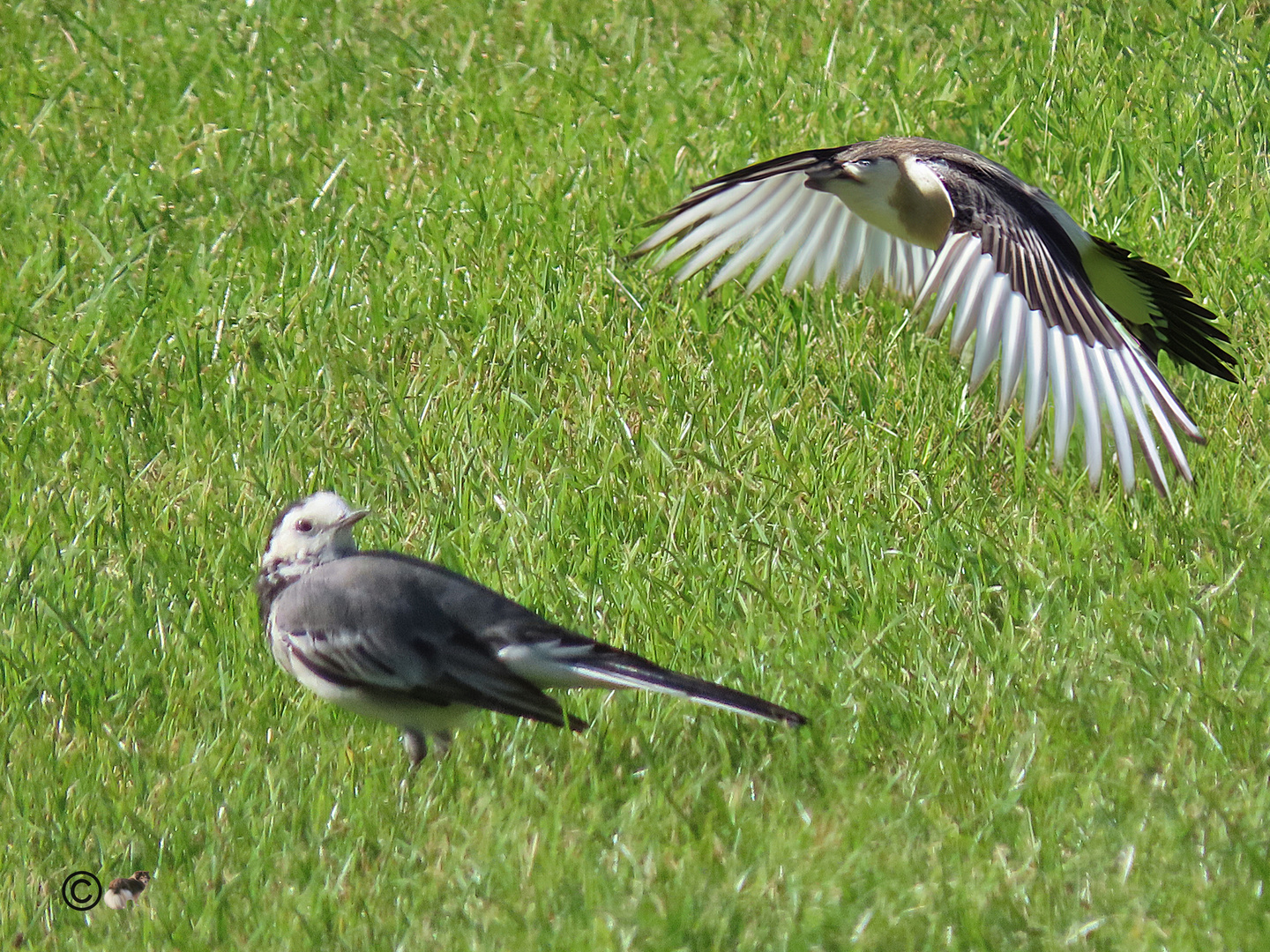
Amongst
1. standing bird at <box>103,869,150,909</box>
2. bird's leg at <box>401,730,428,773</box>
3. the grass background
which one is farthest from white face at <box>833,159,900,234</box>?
standing bird at <box>103,869,150,909</box>

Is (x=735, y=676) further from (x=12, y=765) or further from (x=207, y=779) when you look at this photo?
(x=12, y=765)

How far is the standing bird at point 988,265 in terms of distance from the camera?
4.20 m

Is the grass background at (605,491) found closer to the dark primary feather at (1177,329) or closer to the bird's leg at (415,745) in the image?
the bird's leg at (415,745)

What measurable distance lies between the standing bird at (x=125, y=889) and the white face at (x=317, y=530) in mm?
1036

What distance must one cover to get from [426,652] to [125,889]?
933 mm

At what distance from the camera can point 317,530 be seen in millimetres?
4641

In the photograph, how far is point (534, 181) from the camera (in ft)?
24.4

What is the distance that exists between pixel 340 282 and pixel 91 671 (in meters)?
2.54

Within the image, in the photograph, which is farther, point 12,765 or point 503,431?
point 503,431

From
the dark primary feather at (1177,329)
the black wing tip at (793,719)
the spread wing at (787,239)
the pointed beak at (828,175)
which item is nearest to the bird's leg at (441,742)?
the black wing tip at (793,719)

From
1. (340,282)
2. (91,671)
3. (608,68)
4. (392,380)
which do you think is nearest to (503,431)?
(392,380)

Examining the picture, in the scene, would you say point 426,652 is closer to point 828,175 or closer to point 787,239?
point 828,175

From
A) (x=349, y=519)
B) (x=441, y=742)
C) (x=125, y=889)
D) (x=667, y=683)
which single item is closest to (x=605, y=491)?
(x=349, y=519)

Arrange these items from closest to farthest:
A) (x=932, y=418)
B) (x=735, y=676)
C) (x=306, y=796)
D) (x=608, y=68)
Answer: (x=306, y=796)
(x=735, y=676)
(x=932, y=418)
(x=608, y=68)
